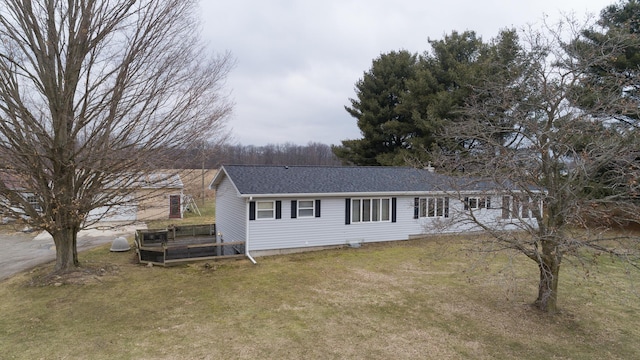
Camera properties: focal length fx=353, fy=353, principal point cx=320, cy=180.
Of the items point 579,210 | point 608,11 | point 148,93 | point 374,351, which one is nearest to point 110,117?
point 148,93

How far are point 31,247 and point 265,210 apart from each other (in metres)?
10.9

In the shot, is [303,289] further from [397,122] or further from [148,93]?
[397,122]

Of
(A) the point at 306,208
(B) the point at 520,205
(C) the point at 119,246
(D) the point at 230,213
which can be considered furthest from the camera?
(D) the point at 230,213

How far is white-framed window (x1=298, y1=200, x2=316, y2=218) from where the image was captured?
46.8 feet

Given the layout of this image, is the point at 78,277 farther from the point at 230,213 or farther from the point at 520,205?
the point at 520,205

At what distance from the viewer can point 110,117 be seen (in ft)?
32.9

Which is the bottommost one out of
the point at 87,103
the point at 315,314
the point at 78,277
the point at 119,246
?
the point at 315,314

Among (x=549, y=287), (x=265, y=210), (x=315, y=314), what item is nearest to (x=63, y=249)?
(x=265, y=210)

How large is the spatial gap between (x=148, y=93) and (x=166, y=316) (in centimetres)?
640

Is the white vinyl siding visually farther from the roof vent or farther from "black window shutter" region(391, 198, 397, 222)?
"black window shutter" region(391, 198, 397, 222)

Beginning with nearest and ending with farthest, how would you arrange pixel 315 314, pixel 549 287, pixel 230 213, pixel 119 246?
1. pixel 549 287
2. pixel 315 314
3. pixel 119 246
4. pixel 230 213

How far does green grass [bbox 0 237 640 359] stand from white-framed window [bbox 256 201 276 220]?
85.2 inches

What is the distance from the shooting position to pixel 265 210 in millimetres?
13594

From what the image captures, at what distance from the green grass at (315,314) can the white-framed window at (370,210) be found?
3688mm
